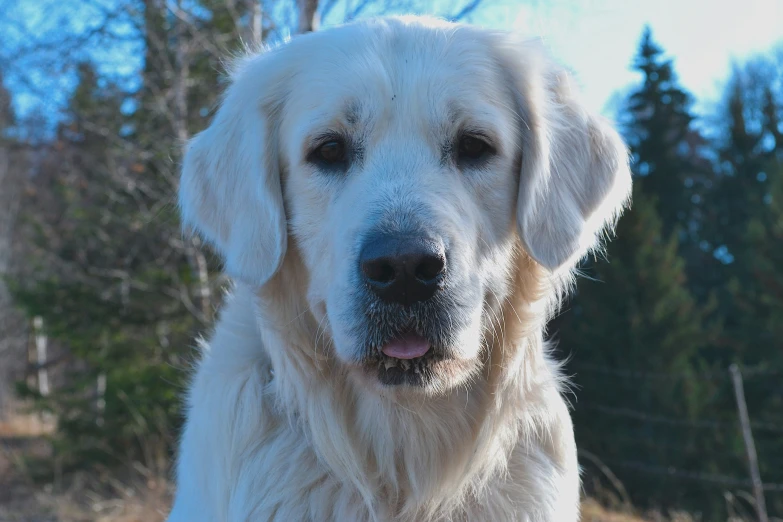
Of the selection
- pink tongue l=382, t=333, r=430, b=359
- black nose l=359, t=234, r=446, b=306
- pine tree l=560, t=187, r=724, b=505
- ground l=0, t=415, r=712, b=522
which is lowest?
pine tree l=560, t=187, r=724, b=505

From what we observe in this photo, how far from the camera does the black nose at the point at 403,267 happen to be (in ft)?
6.35

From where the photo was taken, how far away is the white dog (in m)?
2.24

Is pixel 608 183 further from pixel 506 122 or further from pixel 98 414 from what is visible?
pixel 98 414

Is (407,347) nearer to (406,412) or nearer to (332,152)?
(406,412)

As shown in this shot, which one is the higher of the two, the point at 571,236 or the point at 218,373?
the point at 571,236

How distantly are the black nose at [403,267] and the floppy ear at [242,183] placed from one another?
0.50 metres

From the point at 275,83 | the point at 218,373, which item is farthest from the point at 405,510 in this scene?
the point at 275,83

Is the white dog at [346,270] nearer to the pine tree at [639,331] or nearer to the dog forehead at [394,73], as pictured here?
the dog forehead at [394,73]

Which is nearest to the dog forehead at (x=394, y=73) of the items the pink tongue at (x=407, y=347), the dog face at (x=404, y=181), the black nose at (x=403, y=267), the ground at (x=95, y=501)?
Result: the dog face at (x=404, y=181)

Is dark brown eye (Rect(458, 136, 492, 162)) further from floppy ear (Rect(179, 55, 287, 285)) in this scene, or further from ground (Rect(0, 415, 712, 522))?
ground (Rect(0, 415, 712, 522))

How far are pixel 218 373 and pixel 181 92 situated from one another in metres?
5.96

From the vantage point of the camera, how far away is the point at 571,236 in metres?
2.42

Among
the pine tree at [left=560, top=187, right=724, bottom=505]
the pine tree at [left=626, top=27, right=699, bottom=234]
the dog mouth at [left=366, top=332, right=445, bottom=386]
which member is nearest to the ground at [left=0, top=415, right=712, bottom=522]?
the dog mouth at [left=366, top=332, right=445, bottom=386]

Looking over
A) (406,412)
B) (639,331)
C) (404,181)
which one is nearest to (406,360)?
(406,412)
